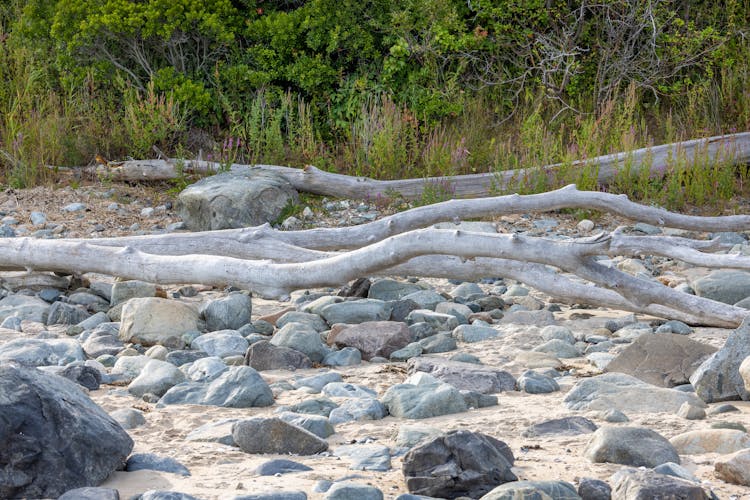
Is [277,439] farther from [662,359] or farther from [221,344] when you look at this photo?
[662,359]

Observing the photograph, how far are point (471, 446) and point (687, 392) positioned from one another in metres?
1.27

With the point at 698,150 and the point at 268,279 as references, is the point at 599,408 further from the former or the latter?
the point at 698,150

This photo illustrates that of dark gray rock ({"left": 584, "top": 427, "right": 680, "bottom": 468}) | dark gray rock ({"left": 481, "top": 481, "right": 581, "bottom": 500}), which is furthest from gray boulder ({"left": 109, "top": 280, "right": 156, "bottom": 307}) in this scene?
dark gray rock ({"left": 481, "top": 481, "right": 581, "bottom": 500})

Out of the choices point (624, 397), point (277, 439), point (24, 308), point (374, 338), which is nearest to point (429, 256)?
point (374, 338)

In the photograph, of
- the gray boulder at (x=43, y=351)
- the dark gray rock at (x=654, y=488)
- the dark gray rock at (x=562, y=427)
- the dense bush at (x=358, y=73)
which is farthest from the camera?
the dense bush at (x=358, y=73)

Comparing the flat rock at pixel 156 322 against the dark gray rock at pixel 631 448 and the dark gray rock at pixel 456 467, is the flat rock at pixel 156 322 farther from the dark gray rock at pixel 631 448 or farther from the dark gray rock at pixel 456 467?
the dark gray rock at pixel 631 448

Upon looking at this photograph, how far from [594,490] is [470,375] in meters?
1.24

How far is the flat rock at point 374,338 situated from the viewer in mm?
3980

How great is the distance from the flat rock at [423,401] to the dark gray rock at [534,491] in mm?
825

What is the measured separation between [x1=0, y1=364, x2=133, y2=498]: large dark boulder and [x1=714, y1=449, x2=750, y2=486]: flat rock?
167 centimetres

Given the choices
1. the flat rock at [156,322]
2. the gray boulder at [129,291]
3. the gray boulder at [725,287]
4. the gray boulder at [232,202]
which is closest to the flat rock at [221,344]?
the flat rock at [156,322]

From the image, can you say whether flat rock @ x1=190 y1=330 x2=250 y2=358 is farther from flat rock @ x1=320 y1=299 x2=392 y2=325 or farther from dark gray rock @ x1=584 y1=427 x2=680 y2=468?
dark gray rock @ x1=584 y1=427 x2=680 y2=468

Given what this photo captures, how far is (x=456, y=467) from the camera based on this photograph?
229cm

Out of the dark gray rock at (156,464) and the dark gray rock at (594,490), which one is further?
Result: the dark gray rock at (156,464)
